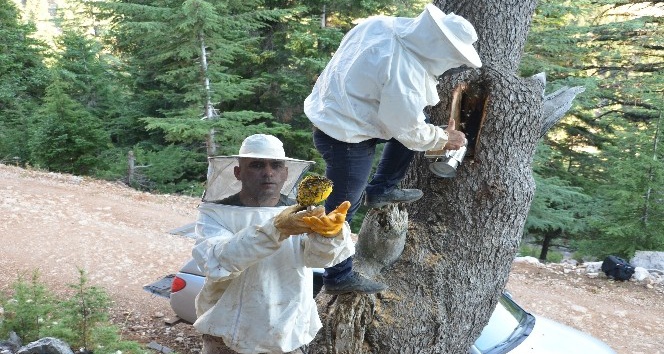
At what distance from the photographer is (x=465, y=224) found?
366 cm

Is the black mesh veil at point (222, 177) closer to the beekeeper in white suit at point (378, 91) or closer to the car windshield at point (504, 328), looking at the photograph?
the beekeeper in white suit at point (378, 91)

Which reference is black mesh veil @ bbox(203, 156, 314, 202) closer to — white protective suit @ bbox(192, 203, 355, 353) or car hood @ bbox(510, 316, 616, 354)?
white protective suit @ bbox(192, 203, 355, 353)

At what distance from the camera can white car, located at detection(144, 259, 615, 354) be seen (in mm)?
5215

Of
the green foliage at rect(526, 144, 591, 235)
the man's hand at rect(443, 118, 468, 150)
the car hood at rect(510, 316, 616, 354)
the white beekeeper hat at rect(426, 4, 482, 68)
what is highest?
the white beekeeper hat at rect(426, 4, 482, 68)

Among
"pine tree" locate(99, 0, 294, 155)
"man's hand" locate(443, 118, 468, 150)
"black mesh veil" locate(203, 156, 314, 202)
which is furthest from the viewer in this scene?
"pine tree" locate(99, 0, 294, 155)

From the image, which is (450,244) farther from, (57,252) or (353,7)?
(353,7)

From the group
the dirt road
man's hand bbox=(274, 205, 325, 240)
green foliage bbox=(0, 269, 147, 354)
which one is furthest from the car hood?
man's hand bbox=(274, 205, 325, 240)

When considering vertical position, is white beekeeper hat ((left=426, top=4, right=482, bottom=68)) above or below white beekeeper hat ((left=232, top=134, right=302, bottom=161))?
above

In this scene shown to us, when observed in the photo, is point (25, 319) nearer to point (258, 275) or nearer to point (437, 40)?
point (258, 275)

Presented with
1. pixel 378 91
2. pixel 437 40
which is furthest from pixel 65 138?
pixel 437 40

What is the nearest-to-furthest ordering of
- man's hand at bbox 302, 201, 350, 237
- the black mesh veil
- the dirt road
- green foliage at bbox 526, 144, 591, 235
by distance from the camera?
man's hand at bbox 302, 201, 350, 237, the black mesh veil, the dirt road, green foliage at bbox 526, 144, 591, 235

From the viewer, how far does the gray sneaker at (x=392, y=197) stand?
3451 millimetres

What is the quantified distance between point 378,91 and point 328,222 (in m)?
1.04

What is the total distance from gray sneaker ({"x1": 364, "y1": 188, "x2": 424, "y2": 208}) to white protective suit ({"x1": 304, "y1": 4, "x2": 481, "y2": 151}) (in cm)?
53
